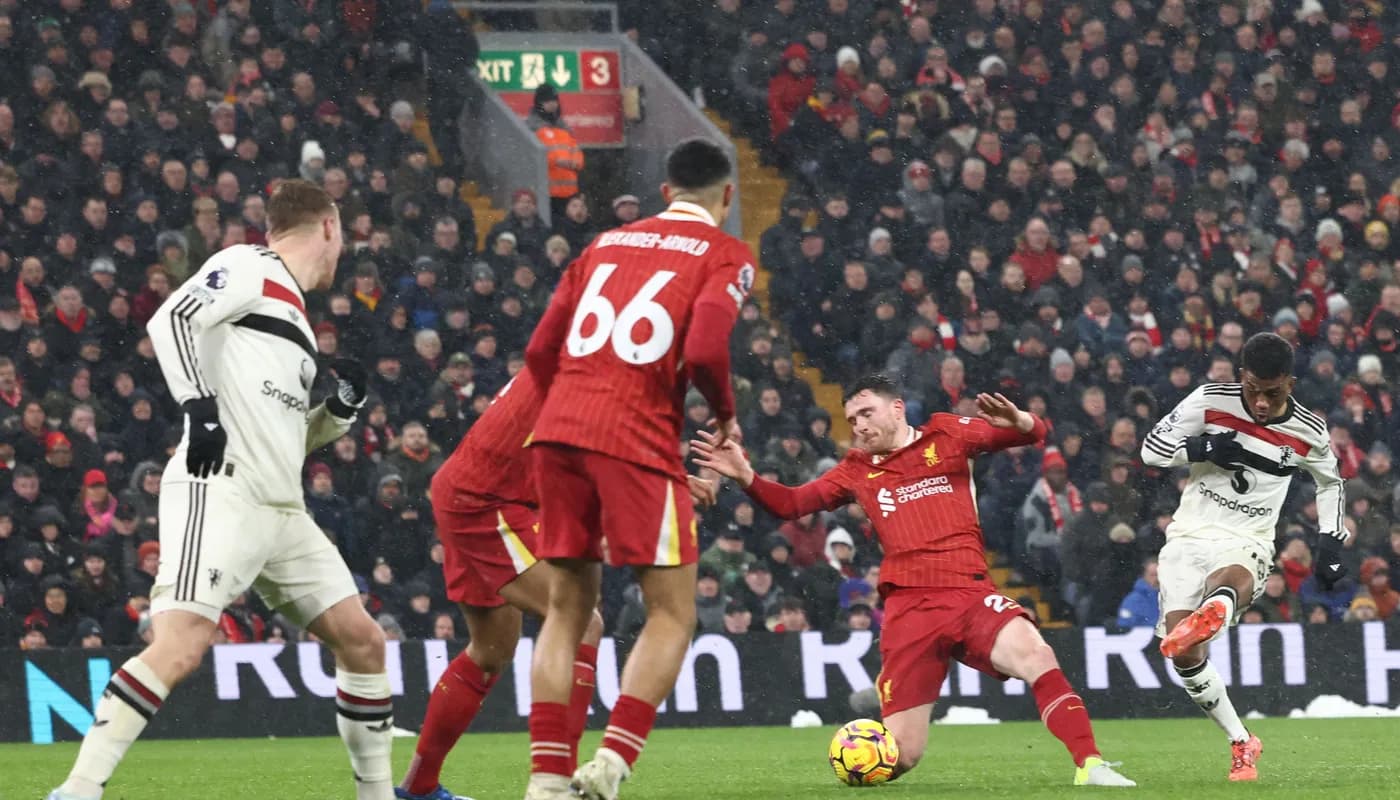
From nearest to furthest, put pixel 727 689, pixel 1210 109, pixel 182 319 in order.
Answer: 1. pixel 182 319
2. pixel 727 689
3. pixel 1210 109

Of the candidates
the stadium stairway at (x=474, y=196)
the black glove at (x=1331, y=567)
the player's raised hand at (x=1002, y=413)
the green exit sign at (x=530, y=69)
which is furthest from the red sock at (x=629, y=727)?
the green exit sign at (x=530, y=69)

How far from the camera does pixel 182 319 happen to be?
6.78 meters

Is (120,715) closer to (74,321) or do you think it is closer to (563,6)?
(74,321)

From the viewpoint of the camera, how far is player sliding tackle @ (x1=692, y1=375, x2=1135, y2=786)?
352 inches

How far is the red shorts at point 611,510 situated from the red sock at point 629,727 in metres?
0.46

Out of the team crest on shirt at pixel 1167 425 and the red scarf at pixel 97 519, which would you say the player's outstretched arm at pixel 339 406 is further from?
the red scarf at pixel 97 519

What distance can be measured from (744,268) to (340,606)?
1797 mm

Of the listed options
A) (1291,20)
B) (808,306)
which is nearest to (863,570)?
(808,306)

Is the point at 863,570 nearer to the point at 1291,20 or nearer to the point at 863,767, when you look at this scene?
the point at 863,767

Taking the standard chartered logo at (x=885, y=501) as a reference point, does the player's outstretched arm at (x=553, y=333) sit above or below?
above

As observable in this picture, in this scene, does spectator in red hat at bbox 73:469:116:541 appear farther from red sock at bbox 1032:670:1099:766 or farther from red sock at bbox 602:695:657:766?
red sock at bbox 602:695:657:766

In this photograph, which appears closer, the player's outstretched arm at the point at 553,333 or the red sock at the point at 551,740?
the red sock at the point at 551,740

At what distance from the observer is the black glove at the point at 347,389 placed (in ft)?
24.0

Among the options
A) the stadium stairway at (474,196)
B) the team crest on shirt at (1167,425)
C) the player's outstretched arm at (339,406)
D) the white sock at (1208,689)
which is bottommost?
the white sock at (1208,689)
